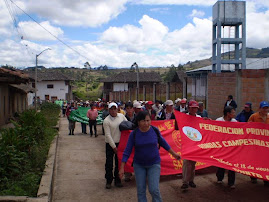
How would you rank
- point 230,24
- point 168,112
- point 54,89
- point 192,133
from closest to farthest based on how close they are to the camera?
point 192,133 < point 168,112 < point 230,24 < point 54,89

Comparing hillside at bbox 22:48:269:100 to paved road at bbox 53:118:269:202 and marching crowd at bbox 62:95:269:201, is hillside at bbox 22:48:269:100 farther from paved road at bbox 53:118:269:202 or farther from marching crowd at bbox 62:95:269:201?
marching crowd at bbox 62:95:269:201

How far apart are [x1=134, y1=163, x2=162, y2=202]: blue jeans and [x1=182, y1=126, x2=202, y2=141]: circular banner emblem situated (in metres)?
1.84

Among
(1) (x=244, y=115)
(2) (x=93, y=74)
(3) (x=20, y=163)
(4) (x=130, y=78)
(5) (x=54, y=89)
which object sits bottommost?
(3) (x=20, y=163)

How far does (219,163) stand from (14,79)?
32.2 ft

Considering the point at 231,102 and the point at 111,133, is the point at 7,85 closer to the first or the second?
the point at 231,102

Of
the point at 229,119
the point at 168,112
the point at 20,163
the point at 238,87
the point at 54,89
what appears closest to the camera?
the point at 229,119

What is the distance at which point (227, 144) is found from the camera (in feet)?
21.6

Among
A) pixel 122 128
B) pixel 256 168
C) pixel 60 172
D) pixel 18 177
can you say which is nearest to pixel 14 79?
pixel 60 172

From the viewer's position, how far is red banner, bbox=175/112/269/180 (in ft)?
20.1

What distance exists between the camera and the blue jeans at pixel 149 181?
16.0ft

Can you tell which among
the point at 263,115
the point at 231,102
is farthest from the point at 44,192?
the point at 231,102

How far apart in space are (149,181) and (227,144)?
7.48 feet

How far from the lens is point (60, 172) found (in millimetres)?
8719

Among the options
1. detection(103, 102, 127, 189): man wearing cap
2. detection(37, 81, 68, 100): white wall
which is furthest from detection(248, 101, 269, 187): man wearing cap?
detection(37, 81, 68, 100): white wall
